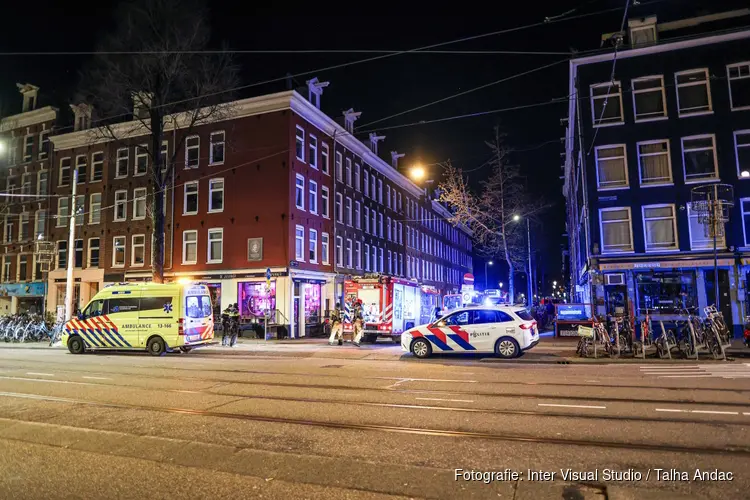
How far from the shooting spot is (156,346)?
746 inches

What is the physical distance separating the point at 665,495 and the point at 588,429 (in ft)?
7.72

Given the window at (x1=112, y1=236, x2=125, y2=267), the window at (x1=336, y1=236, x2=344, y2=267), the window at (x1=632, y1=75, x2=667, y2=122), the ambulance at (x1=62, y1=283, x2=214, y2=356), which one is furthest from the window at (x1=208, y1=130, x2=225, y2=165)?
the window at (x1=632, y1=75, x2=667, y2=122)

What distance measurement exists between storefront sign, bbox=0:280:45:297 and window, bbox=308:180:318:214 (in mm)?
21367

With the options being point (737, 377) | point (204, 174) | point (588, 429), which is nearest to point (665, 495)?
point (588, 429)

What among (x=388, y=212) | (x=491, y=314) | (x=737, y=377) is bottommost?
(x=737, y=377)

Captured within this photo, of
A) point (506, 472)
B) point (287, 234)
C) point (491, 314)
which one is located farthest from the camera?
point (287, 234)

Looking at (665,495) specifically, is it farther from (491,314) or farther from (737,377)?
(491,314)

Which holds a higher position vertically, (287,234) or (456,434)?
(287,234)

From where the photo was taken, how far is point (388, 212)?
45844mm

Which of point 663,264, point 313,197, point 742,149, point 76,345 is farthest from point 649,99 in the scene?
point 76,345

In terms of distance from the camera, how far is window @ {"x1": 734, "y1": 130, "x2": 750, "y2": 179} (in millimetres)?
25609

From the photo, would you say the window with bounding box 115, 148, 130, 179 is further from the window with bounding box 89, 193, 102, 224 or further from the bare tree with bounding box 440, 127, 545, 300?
the bare tree with bounding box 440, 127, 545, 300

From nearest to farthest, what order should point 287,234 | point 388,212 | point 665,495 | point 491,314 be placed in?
1. point 665,495
2. point 491,314
3. point 287,234
4. point 388,212

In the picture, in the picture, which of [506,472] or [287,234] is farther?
[287,234]
